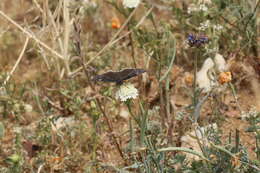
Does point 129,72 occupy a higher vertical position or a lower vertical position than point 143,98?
higher

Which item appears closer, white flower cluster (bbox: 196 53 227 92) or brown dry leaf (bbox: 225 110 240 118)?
brown dry leaf (bbox: 225 110 240 118)

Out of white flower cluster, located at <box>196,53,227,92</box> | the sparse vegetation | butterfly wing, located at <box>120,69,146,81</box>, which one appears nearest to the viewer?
butterfly wing, located at <box>120,69,146,81</box>

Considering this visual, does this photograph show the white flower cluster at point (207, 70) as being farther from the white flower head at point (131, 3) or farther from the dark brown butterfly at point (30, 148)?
the dark brown butterfly at point (30, 148)

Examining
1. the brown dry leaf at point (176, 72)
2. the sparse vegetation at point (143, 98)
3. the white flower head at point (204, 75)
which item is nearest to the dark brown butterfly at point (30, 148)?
the sparse vegetation at point (143, 98)

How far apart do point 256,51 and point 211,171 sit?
124 cm

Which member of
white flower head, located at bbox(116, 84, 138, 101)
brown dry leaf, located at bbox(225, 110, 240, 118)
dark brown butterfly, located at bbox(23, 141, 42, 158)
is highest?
white flower head, located at bbox(116, 84, 138, 101)

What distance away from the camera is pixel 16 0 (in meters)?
3.93

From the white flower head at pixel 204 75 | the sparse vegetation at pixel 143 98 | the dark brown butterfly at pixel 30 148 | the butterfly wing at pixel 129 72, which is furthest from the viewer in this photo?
the white flower head at pixel 204 75

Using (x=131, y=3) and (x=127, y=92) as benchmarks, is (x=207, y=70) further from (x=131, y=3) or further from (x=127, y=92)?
(x=127, y=92)

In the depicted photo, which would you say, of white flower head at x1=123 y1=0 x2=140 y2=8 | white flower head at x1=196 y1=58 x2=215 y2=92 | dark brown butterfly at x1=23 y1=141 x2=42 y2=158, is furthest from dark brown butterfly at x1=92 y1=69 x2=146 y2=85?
white flower head at x1=196 y1=58 x2=215 y2=92

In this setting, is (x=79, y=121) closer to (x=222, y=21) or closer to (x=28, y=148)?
(x=28, y=148)

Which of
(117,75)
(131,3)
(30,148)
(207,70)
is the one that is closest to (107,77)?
(117,75)

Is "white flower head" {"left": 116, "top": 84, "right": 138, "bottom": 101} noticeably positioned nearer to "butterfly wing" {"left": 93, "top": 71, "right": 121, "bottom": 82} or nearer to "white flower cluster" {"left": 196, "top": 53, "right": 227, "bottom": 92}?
"butterfly wing" {"left": 93, "top": 71, "right": 121, "bottom": 82}

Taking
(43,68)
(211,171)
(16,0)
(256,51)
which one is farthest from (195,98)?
(16,0)
